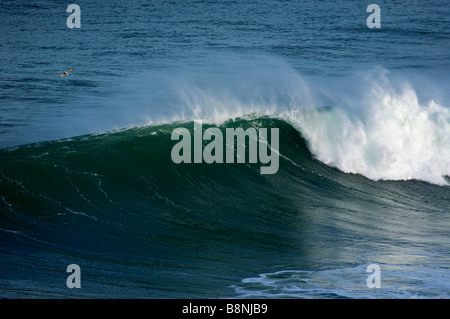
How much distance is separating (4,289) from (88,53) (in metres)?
16.6

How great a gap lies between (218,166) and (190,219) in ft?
9.25

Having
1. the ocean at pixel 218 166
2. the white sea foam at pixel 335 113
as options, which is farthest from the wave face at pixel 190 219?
the white sea foam at pixel 335 113

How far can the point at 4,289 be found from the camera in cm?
628

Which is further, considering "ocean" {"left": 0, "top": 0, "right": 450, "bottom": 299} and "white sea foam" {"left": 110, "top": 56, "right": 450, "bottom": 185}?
"white sea foam" {"left": 110, "top": 56, "right": 450, "bottom": 185}

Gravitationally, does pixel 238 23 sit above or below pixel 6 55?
above

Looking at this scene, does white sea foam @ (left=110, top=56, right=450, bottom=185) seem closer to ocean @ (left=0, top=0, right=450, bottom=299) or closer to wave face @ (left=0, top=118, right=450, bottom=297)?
ocean @ (left=0, top=0, right=450, bottom=299)

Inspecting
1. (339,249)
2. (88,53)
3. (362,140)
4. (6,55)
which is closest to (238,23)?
(88,53)

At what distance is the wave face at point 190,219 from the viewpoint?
7.11 m

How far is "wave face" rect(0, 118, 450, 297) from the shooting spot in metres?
7.11

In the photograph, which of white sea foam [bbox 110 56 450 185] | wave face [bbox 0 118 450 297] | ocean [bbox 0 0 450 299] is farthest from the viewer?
white sea foam [bbox 110 56 450 185]

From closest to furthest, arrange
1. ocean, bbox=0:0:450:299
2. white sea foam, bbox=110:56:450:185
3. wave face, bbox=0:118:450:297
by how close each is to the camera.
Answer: wave face, bbox=0:118:450:297
ocean, bbox=0:0:450:299
white sea foam, bbox=110:56:450:185

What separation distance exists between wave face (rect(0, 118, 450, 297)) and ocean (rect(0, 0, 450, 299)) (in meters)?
0.04

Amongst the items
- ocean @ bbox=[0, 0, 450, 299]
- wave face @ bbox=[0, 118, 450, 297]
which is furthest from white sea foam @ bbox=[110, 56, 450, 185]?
wave face @ bbox=[0, 118, 450, 297]

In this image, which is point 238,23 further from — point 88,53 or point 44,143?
point 44,143
